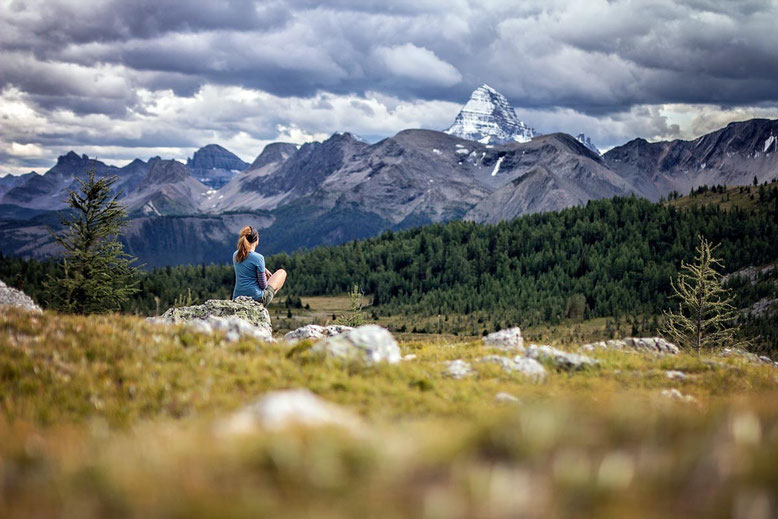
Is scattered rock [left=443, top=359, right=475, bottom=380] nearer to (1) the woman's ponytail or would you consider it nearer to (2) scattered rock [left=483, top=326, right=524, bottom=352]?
(2) scattered rock [left=483, top=326, right=524, bottom=352]

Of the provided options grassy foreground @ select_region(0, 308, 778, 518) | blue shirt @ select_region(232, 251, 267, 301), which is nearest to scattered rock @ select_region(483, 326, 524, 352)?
grassy foreground @ select_region(0, 308, 778, 518)

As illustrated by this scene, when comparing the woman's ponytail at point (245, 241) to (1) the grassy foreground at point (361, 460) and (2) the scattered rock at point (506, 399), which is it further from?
(2) the scattered rock at point (506, 399)

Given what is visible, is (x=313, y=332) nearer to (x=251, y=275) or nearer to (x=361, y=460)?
(x=251, y=275)

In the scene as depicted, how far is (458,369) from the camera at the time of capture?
14.1 metres

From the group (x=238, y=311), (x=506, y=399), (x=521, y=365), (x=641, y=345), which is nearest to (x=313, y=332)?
(x=238, y=311)

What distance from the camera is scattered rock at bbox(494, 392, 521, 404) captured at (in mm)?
11297

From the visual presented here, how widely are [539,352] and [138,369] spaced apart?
11.8 m

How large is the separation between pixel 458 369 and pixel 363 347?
299 cm

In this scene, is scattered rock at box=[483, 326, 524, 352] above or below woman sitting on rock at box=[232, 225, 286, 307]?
below

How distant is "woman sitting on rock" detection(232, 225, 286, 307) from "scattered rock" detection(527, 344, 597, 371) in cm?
1215

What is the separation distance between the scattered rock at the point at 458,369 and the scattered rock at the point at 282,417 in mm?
6232

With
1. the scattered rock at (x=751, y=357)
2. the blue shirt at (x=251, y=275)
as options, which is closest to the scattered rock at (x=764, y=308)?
the scattered rock at (x=751, y=357)

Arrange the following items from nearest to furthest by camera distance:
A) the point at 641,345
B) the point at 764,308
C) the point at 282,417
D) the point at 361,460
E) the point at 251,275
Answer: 1. the point at 361,460
2. the point at 282,417
3. the point at 641,345
4. the point at 251,275
5. the point at 764,308

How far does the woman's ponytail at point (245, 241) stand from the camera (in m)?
21.8
